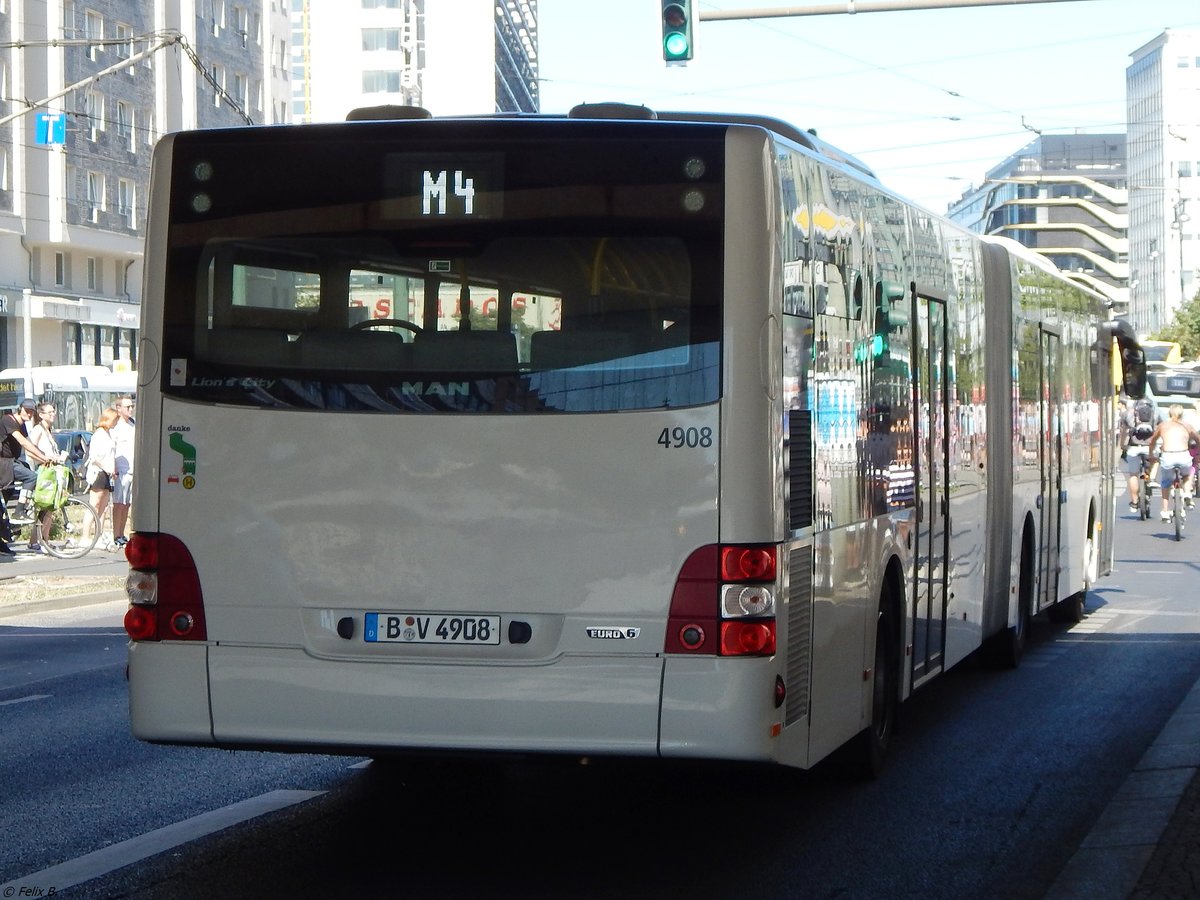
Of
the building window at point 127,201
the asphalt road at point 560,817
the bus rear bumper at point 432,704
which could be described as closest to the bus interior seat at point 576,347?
the bus rear bumper at point 432,704

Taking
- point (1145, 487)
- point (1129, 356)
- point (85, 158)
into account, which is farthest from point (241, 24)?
point (1129, 356)

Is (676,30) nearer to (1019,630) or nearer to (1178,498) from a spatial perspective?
(1019,630)

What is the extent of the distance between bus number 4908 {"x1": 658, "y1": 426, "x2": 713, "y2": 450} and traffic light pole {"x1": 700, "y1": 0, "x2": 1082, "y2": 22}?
11182 mm

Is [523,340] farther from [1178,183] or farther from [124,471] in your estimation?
[1178,183]

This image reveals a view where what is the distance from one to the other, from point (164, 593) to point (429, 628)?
1.00 m

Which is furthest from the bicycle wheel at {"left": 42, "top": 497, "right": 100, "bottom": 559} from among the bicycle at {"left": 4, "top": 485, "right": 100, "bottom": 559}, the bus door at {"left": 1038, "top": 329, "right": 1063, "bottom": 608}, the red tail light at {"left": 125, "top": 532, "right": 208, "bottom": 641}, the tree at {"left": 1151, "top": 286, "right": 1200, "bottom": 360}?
the tree at {"left": 1151, "top": 286, "right": 1200, "bottom": 360}

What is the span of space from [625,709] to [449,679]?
61 centimetres

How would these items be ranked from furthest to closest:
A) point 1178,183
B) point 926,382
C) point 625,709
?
point 1178,183 → point 926,382 → point 625,709

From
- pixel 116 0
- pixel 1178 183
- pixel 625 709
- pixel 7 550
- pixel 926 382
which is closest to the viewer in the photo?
pixel 625 709

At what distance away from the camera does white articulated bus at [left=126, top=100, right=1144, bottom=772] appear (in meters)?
6.75

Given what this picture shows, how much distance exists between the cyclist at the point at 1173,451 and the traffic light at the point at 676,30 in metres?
15.7

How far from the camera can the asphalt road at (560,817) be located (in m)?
7.01

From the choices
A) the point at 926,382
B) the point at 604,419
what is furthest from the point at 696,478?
the point at 926,382

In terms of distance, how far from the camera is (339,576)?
6973mm
